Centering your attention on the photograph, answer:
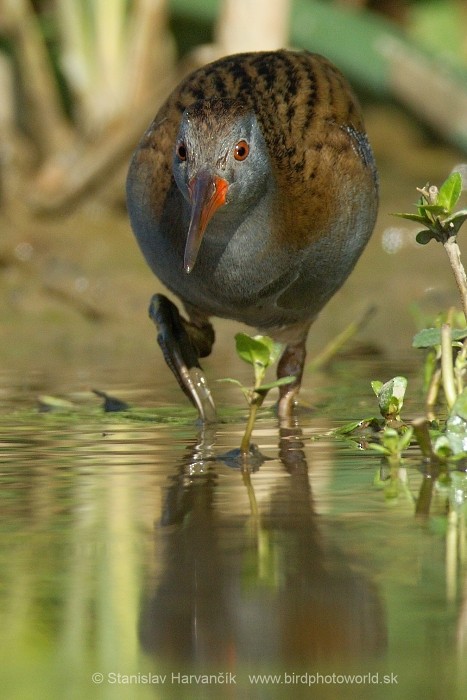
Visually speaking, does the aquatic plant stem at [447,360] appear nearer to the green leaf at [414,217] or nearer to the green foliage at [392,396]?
the green foliage at [392,396]

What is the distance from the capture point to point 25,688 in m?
2.10

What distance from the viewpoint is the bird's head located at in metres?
4.08

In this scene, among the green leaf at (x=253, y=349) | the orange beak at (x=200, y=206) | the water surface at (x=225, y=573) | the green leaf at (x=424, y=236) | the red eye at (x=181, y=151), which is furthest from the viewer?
the red eye at (x=181, y=151)

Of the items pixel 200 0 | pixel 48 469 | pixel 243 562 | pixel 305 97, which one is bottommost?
pixel 243 562

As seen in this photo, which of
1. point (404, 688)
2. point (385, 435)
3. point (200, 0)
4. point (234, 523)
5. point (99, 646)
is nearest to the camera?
point (404, 688)

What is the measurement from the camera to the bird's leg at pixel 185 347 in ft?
15.1

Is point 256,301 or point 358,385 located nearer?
point 256,301

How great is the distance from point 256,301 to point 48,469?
1160 millimetres

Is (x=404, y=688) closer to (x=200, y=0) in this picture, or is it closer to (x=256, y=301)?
(x=256, y=301)

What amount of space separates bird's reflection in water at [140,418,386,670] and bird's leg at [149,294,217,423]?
1367 millimetres

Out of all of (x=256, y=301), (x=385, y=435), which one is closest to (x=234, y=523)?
(x=385, y=435)

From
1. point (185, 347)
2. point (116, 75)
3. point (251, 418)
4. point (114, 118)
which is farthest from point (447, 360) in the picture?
point (116, 75)

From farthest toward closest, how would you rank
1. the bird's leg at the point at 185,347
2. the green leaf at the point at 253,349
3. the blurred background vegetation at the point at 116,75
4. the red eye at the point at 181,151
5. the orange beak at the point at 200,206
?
Answer: the blurred background vegetation at the point at 116,75 < the bird's leg at the point at 185,347 < the red eye at the point at 181,151 < the orange beak at the point at 200,206 < the green leaf at the point at 253,349

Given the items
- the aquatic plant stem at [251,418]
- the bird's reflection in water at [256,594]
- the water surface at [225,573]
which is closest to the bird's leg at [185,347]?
the water surface at [225,573]
